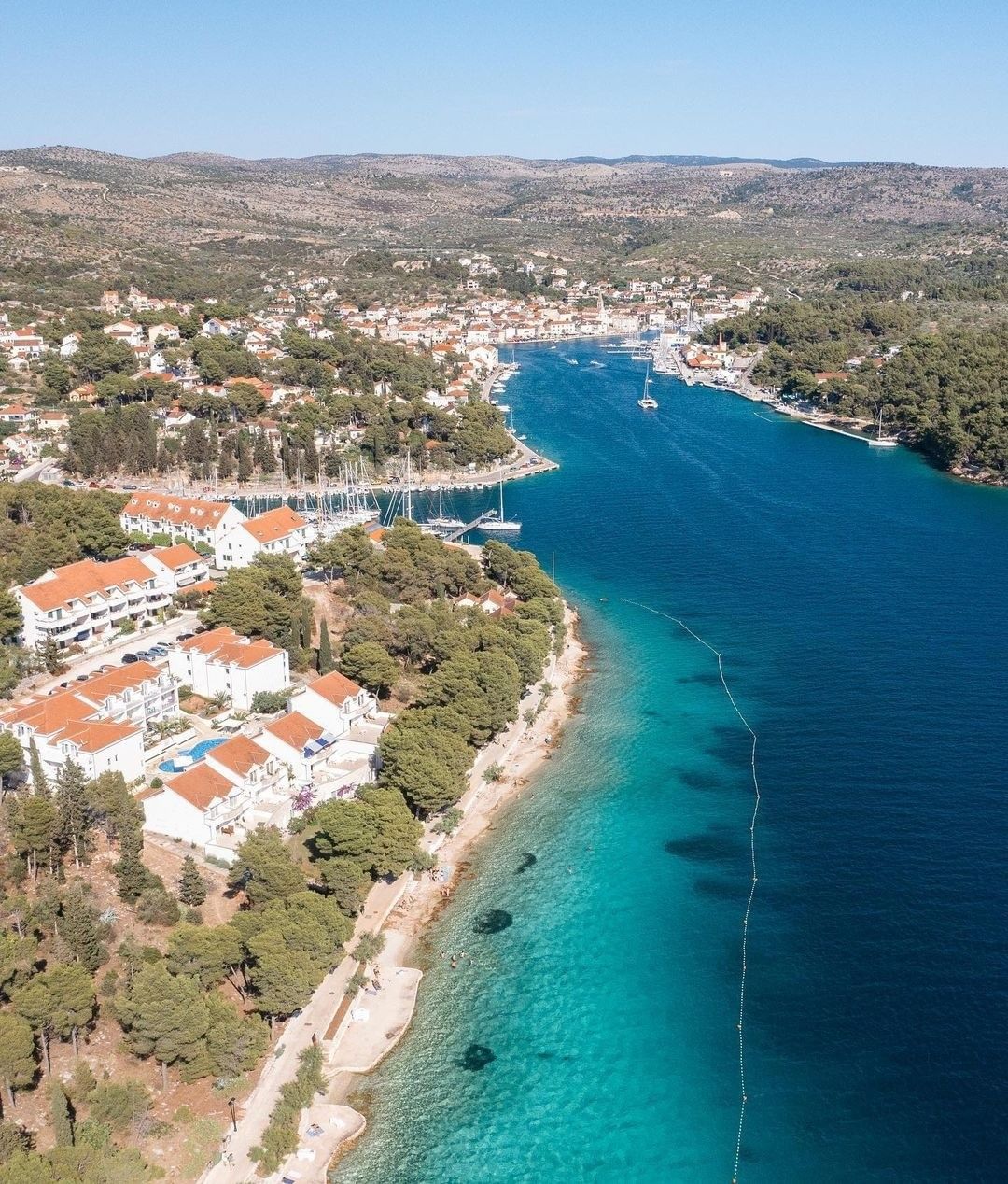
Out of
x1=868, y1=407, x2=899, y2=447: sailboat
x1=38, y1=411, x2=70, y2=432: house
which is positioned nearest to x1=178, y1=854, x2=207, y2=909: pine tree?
x1=38, y1=411, x2=70, y2=432: house

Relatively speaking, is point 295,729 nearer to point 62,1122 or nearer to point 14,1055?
point 14,1055

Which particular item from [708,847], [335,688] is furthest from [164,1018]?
[708,847]

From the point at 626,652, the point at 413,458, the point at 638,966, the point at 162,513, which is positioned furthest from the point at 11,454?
the point at 638,966

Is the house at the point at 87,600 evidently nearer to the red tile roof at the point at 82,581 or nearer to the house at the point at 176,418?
the red tile roof at the point at 82,581

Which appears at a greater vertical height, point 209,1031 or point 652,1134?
point 209,1031

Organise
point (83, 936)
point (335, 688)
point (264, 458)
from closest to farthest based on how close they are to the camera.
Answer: point (83, 936) < point (335, 688) < point (264, 458)

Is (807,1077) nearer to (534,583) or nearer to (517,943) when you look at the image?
(517,943)

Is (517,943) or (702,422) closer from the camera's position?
(517,943)
